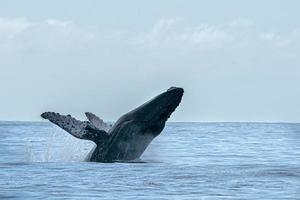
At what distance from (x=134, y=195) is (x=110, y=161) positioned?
6928mm

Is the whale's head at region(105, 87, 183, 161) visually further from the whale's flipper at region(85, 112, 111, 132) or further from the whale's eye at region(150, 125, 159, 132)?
the whale's flipper at region(85, 112, 111, 132)

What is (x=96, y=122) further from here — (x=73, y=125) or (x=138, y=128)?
(x=73, y=125)

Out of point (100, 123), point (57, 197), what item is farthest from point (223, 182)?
point (100, 123)

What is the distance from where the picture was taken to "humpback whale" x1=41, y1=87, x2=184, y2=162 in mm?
22312

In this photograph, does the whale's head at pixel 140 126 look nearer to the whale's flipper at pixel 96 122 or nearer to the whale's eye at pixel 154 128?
the whale's eye at pixel 154 128

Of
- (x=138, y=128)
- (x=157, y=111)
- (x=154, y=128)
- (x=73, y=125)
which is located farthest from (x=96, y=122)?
(x=157, y=111)

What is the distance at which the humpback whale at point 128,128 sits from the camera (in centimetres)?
2231

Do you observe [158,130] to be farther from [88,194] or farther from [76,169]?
[88,194]

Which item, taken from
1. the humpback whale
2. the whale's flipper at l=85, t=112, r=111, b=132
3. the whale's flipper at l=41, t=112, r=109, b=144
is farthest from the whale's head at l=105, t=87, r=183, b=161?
the whale's flipper at l=85, t=112, r=111, b=132

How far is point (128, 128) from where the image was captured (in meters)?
22.9

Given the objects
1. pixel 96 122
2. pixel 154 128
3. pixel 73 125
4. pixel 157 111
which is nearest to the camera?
pixel 73 125

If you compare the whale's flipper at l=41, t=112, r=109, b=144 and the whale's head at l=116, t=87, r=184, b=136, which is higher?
the whale's head at l=116, t=87, r=184, b=136

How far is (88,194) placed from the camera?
53.8ft

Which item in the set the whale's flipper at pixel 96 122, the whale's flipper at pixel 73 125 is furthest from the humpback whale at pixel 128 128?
the whale's flipper at pixel 96 122
